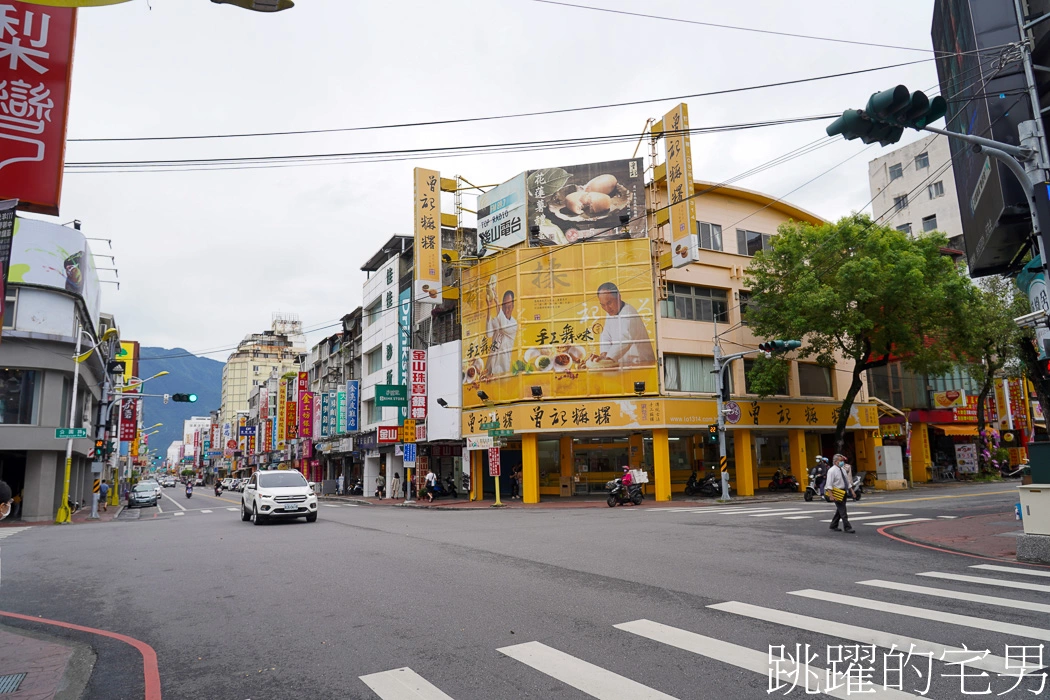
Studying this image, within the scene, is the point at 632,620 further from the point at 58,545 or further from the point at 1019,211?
the point at 58,545

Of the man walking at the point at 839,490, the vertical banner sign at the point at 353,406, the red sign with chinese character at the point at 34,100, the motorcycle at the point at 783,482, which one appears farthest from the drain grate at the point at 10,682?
the vertical banner sign at the point at 353,406

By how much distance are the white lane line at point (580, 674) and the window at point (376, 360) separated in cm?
4011

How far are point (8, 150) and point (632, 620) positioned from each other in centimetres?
789

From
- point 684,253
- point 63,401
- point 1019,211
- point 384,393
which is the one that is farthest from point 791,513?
point 63,401

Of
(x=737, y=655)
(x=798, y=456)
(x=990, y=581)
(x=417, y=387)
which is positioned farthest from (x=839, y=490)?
(x=417, y=387)

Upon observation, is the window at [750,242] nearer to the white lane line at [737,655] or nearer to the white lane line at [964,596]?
the white lane line at [964,596]

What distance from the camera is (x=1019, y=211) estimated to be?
12.9 meters

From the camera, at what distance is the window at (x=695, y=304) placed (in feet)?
100

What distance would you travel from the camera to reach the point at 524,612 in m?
6.91

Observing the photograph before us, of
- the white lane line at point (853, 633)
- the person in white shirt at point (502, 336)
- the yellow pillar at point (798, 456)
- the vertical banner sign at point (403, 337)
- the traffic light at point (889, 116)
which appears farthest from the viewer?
the vertical banner sign at point (403, 337)

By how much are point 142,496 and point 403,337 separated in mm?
18064

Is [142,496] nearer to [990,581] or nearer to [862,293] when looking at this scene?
[862,293]

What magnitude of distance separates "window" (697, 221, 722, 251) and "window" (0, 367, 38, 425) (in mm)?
29803

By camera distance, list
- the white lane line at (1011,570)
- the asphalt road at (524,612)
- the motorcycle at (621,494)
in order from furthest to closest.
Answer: the motorcycle at (621,494) → the white lane line at (1011,570) → the asphalt road at (524,612)
